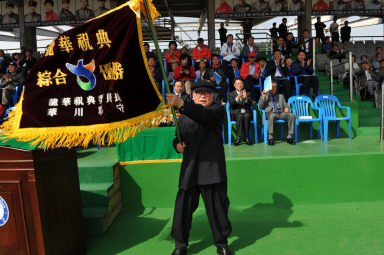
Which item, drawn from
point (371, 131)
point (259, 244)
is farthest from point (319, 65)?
point (259, 244)

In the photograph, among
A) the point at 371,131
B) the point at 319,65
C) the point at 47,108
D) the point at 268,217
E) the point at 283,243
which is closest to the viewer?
the point at 47,108

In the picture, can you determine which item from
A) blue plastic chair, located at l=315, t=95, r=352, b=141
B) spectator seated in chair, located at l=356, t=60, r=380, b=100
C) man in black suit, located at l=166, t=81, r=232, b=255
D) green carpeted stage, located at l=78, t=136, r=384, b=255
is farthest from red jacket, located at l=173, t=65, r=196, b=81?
man in black suit, located at l=166, t=81, r=232, b=255

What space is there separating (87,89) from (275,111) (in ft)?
12.9

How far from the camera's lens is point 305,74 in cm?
702

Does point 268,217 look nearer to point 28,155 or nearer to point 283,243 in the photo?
point 283,243

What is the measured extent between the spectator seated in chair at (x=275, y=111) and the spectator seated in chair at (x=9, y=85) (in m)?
5.53

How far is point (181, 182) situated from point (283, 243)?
1.14m

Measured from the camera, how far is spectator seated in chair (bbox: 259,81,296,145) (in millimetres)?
5343

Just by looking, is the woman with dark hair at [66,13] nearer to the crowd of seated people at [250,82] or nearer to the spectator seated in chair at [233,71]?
the crowd of seated people at [250,82]

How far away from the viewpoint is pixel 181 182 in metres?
2.59

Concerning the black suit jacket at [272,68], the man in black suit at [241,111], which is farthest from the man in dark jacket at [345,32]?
the man in black suit at [241,111]

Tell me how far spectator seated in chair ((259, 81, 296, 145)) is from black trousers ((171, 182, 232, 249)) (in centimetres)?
288

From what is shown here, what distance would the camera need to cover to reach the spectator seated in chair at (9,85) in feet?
23.4

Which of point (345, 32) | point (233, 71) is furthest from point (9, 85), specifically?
point (345, 32)
